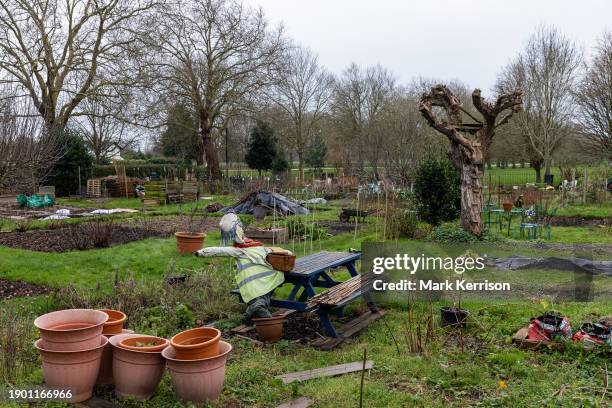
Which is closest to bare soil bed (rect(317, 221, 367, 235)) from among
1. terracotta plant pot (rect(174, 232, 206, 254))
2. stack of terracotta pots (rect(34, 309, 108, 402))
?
terracotta plant pot (rect(174, 232, 206, 254))

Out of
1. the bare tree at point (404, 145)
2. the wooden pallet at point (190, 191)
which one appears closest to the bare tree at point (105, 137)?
the wooden pallet at point (190, 191)

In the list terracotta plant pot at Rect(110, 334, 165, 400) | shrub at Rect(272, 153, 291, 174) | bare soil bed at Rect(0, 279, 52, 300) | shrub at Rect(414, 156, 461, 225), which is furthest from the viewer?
shrub at Rect(272, 153, 291, 174)

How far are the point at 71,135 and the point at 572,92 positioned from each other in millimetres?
23290

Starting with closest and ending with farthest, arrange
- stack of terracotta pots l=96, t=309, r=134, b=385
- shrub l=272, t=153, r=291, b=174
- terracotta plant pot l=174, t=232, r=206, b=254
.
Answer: stack of terracotta pots l=96, t=309, r=134, b=385 → terracotta plant pot l=174, t=232, r=206, b=254 → shrub l=272, t=153, r=291, b=174

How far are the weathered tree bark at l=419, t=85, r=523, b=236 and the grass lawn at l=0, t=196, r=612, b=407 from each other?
2336 mm

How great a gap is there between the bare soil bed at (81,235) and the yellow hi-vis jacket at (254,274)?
222 inches

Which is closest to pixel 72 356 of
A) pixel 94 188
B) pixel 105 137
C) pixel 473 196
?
pixel 473 196

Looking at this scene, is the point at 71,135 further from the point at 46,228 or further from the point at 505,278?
the point at 505,278

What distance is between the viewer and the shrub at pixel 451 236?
9422 millimetres

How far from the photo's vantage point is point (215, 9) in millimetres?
25391

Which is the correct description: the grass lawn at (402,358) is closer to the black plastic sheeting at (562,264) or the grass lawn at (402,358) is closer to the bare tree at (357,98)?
the black plastic sheeting at (562,264)

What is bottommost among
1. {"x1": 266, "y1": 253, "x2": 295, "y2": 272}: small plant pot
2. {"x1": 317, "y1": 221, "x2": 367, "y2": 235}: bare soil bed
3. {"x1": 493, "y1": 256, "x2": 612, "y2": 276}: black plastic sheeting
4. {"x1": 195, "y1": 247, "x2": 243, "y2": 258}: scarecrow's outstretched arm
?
{"x1": 493, "y1": 256, "x2": 612, "y2": 276}: black plastic sheeting

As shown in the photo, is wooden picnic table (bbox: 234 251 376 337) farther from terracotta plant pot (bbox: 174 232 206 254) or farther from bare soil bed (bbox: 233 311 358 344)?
terracotta plant pot (bbox: 174 232 206 254)

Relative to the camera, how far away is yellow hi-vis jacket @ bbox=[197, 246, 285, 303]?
5.27 m
